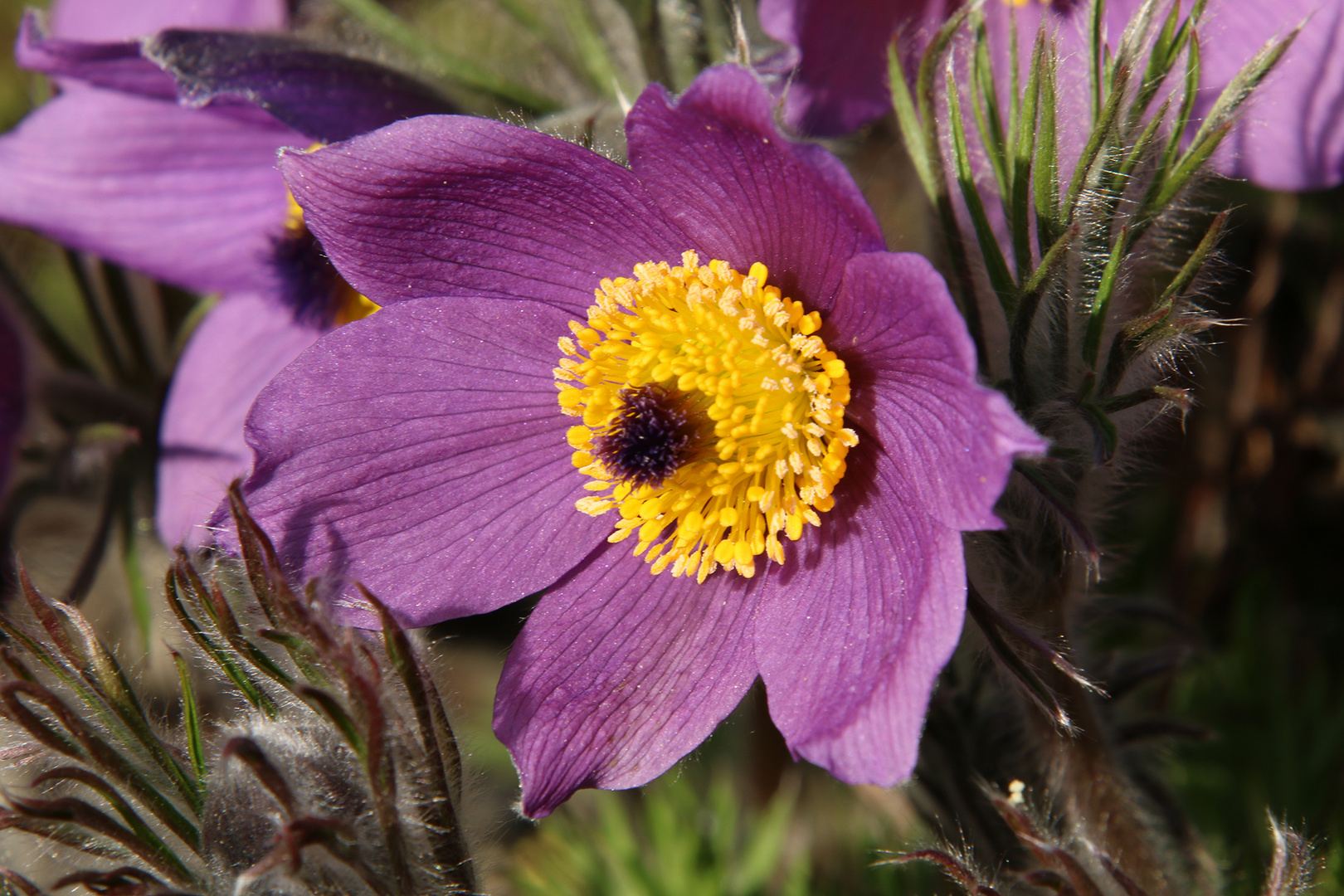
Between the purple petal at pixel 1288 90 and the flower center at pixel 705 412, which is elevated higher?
the purple petal at pixel 1288 90

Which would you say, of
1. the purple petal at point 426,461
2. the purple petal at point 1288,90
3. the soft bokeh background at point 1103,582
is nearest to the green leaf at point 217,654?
the purple petal at point 426,461

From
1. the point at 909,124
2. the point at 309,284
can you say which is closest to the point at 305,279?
the point at 309,284

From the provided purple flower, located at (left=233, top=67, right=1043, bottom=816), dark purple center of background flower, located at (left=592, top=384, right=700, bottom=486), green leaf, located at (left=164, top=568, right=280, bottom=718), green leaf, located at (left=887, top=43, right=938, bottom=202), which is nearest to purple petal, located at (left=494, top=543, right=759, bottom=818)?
purple flower, located at (left=233, top=67, right=1043, bottom=816)

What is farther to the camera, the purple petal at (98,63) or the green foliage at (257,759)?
the purple petal at (98,63)

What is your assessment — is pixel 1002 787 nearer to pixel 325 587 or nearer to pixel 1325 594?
pixel 325 587

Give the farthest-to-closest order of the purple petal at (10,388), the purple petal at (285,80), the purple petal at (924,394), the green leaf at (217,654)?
the purple petal at (10,388) < the purple petal at (285,80) < the green leaf at (217,654) < the purple petal at (924,394)

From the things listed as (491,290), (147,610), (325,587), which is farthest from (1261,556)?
(147,610)

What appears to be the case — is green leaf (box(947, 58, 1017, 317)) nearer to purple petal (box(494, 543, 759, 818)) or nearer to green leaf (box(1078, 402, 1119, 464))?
green leaf (box(1078, 402, 1119, 464))

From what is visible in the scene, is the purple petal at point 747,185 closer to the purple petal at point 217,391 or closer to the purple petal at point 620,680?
the purple petal at point 620,680
